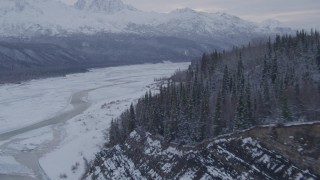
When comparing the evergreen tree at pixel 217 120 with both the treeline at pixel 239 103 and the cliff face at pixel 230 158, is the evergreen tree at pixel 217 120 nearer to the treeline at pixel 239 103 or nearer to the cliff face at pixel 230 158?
the treeline at pixel 239 103

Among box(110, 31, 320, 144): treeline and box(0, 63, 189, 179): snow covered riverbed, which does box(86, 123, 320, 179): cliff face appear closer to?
box(110, 31, 320, 144): treeline

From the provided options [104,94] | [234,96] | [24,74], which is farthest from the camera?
[24,74]

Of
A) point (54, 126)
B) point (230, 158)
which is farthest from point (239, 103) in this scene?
point (54, 126)

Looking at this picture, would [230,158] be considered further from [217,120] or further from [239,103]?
[217,120]

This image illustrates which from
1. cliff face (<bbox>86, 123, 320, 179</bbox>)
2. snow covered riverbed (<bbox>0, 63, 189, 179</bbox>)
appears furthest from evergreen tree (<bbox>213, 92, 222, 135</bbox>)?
snow covered riverbed (<bbox>0, 63, 189, 179</bbox>)

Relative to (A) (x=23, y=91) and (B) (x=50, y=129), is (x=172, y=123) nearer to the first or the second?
(B) (x=50, y=129)

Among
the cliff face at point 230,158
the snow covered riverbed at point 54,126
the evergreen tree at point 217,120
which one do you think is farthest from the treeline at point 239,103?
the snow covered riverbed at point 54,126

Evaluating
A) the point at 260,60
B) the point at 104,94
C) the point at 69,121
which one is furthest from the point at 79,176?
the point at 104,94
